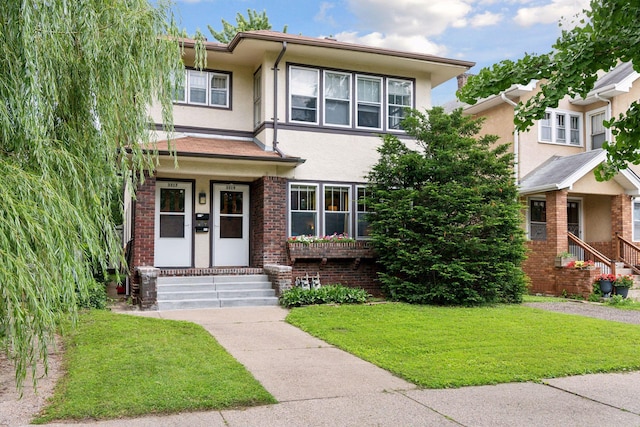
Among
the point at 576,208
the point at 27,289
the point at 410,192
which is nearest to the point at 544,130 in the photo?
the point at 576,208

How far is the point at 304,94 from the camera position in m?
13.5

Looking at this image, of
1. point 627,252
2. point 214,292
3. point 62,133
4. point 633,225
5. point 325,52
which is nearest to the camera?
point 62,133

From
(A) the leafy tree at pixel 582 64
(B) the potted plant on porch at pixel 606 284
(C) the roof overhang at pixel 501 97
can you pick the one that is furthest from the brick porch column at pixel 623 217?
(A) the leafy tree at pixel 582 64

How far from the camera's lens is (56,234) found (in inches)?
181

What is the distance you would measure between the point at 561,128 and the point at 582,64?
15.2 meters

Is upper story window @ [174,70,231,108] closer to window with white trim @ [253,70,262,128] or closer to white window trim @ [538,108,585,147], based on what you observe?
window with white trim @ [253,70,262,128]

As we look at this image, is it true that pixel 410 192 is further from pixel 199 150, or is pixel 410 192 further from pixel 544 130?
pixel 544 130

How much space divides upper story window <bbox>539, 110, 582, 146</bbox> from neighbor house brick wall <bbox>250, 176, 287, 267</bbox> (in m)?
9.90

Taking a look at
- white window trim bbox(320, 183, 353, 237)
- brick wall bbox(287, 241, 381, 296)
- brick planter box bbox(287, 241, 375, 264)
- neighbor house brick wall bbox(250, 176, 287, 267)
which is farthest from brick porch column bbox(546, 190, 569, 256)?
neighbor house brick wall bbox(250, 176, 287, 267)

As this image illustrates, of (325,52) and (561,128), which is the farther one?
(561,128)

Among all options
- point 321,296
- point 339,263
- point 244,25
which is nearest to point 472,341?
point 321,296

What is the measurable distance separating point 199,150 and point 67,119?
19.8 ft

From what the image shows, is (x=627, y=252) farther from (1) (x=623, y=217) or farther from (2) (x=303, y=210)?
(2) (x=303, y=210)

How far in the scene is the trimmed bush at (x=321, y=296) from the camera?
11.3m
